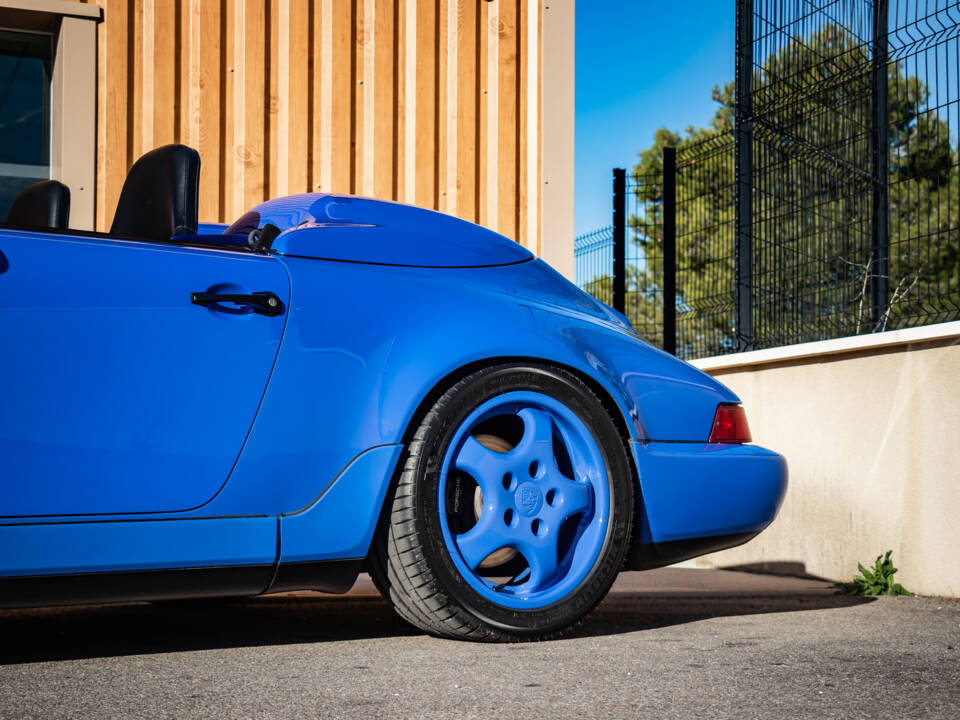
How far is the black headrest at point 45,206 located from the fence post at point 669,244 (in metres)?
4.16

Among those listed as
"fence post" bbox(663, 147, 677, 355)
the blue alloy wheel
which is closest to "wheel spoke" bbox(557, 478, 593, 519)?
the blue alloy wheel

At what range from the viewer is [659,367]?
3117mm

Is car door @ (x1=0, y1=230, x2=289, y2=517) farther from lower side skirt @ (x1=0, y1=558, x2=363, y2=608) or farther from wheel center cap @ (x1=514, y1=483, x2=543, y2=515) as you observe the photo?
wheel center cap @ (x1=514, y1=483, x2=543, y2=515)

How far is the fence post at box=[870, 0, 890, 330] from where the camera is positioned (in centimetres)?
514

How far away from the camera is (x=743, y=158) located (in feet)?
20.1

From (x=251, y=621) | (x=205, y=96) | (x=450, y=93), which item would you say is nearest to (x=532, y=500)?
(x=251, y=621)

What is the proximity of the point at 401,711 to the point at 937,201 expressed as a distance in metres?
3.80

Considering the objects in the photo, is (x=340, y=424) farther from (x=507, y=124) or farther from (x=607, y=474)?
(x=507, y=124)

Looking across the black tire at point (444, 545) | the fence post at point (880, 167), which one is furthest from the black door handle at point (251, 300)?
the fence post at point (880, 167)

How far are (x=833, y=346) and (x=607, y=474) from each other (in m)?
2.39

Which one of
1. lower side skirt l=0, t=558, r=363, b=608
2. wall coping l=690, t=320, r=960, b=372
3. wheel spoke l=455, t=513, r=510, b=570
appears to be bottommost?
lower side skirt l=0, t=558, r=363, b=608

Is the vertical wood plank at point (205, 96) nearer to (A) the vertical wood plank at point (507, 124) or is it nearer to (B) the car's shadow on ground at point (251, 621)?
(A) the vertical wood plank at point (507, 124)

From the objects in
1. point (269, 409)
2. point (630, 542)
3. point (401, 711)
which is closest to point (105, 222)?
point (269, 409)

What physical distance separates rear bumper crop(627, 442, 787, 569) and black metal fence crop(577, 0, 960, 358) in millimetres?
2091
